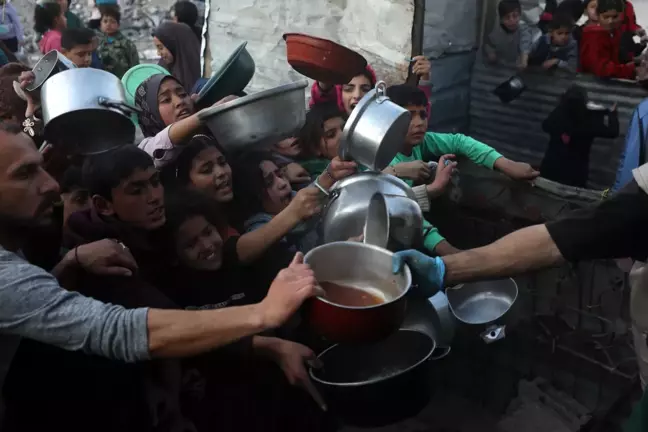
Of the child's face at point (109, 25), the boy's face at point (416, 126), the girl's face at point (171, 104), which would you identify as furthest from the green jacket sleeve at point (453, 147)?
the child's face at point (109, 25)

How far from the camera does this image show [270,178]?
2641 millimetres

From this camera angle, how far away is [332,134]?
9.86ft

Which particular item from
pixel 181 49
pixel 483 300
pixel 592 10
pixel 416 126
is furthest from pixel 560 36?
pixel 181 49

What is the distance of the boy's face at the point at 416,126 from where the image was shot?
9.74 ft

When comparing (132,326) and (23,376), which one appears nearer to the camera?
(132,326)

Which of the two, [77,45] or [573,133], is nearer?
[77,45]

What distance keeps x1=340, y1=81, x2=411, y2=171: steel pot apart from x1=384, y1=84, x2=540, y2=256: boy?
35cm

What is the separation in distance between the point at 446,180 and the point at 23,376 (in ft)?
5.98

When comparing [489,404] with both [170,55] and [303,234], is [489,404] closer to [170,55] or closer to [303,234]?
[303,234]

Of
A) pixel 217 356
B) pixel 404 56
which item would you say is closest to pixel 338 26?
pixel 404 56

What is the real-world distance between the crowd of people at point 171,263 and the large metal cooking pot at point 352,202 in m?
0.08

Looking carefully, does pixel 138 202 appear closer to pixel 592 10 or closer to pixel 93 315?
pixel 93 315

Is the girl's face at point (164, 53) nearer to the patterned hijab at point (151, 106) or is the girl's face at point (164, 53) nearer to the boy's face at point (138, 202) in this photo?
the patterned hijab at point (151, 106)

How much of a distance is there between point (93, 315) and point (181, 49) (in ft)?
13.6
